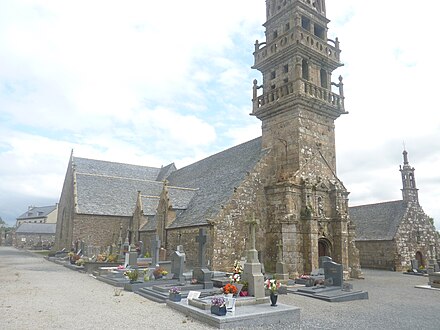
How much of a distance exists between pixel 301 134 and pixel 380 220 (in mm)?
17790

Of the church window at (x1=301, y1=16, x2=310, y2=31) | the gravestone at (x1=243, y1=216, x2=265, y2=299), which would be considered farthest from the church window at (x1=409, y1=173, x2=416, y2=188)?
the gravestone at (x1=243, y1=216, x2=265, y2=299)

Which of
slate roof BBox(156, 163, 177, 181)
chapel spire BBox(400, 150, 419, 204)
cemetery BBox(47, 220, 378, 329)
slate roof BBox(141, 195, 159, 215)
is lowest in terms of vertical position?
cemetery BBox(47, 220, 378, 329)

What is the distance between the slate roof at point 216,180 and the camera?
2398 centimetres

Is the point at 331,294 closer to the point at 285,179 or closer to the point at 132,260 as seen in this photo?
the point at 285,179

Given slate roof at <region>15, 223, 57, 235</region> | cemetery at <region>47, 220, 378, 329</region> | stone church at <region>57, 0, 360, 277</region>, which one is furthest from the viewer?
slate roof at <region>15, 223, 57, 235</region>

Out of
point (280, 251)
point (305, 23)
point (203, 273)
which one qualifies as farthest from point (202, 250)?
point (305, 23)

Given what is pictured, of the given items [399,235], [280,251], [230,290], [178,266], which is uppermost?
[399,235]

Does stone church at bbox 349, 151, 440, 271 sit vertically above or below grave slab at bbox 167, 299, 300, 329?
above

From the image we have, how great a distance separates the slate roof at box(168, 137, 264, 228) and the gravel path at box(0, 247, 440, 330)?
9130 millimetres

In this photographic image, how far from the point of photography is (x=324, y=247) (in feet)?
76.3

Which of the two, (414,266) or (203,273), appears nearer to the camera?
(203,273)

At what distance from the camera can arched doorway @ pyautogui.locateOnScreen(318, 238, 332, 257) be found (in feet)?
75.4

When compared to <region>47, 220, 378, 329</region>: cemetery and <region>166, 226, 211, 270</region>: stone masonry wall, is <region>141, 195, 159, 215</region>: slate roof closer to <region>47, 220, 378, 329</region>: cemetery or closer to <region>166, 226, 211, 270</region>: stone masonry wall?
<region>166, 226, 211, 270</region>: stone masonry wall

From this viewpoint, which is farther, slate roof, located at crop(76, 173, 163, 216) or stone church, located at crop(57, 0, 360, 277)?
slate roof, located at crop(76, 173, 163, 216)
